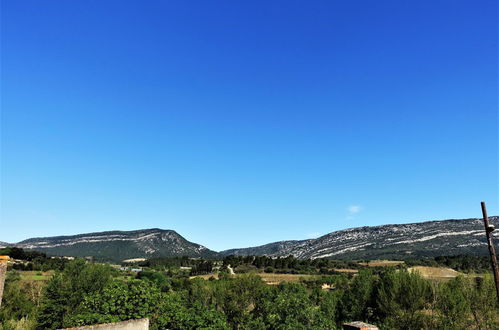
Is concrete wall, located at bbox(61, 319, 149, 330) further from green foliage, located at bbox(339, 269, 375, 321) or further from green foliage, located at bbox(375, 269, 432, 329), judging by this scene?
green foliage, located at bbox(339, 269, 375, 321)

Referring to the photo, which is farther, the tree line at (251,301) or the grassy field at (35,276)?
the grassy field at (35,276)

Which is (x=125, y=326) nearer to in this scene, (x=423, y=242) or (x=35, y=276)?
(x=35, y=276)

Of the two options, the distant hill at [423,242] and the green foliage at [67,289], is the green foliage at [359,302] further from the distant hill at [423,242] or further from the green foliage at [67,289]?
the distant hill at [423,242]

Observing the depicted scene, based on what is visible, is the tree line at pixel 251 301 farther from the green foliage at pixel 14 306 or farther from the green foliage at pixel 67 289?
the green foliage at pixel 14 306

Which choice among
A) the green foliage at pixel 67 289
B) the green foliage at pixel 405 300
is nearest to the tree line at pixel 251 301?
the green foliage at pixel 67 289

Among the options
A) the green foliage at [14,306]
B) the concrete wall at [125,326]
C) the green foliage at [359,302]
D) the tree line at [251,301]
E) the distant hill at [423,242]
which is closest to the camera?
the concrete wall at [125,326]

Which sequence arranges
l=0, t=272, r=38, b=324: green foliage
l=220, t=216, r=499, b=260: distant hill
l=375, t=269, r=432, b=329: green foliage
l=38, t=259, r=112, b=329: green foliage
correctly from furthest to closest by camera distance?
l=220, t=216, r=499, b=260: distant hill < l=38, t=259, r=112, b=329: green foliage < l=0, t=272, r=38, b=324: green foliage < l=375, t=269, r=432, b=329: green foliage

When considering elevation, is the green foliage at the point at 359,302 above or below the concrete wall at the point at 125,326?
below

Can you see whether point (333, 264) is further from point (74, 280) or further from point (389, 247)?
point (74, 280)

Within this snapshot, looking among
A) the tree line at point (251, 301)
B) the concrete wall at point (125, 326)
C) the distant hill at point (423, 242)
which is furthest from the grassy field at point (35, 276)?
the distant hill at point (423, 242)

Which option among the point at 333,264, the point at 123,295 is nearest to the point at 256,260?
the point at 333,264

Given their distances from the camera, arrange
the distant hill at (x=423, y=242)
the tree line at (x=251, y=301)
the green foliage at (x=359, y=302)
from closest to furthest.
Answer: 1. the tree line at (x=251, y=301)
2. the green foliage at (x=359, y=302)
3. the distant hill at (x=423, y=242)

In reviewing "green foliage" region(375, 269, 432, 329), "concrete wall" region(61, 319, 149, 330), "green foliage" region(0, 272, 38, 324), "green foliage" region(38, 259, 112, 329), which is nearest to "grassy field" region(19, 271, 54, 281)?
"green foliage" region(38, 259, 112, 329)

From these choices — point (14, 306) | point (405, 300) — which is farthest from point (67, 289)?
point (405, 300)
